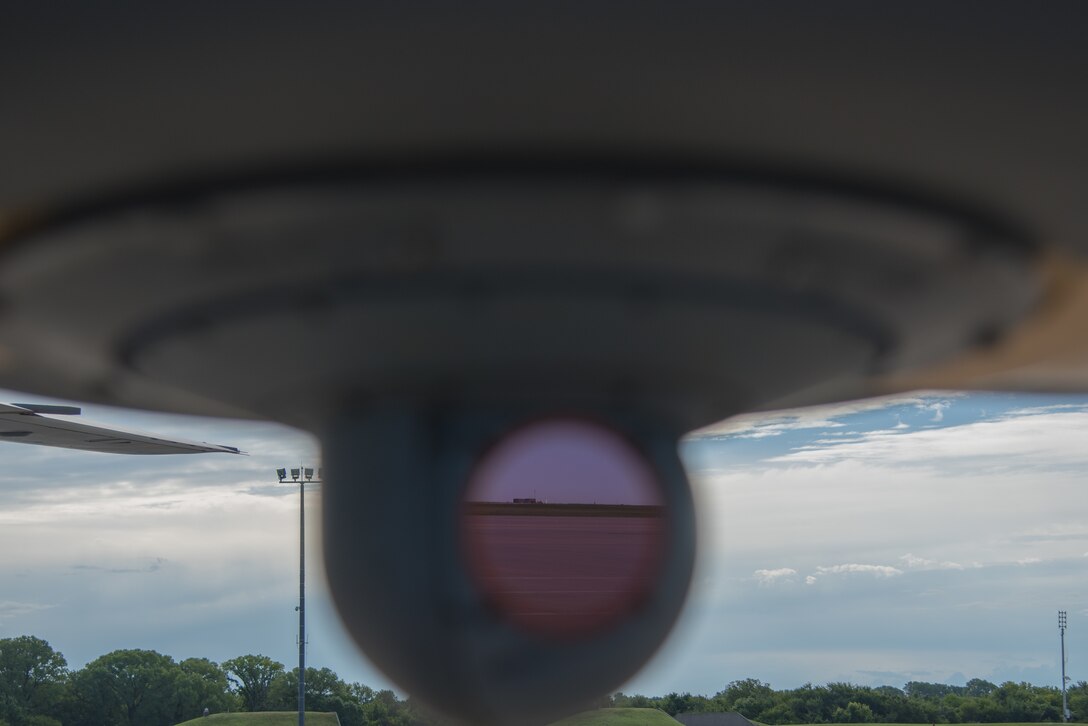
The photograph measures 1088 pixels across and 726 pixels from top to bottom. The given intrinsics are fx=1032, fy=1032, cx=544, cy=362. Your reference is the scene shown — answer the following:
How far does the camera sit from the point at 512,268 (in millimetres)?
3766

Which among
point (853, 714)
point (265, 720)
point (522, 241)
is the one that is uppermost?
point (522, 241)

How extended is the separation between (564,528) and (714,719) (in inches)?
2663

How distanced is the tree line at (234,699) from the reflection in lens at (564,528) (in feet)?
227

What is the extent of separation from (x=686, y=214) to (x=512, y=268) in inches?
27.5

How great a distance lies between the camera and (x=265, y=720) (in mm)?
62438

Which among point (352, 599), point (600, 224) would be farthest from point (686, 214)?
point (352, 599)

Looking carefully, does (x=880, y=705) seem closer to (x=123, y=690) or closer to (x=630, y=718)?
(x=630, y=718)

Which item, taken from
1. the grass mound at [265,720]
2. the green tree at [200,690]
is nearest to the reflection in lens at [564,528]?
the grass mound at [265,720]

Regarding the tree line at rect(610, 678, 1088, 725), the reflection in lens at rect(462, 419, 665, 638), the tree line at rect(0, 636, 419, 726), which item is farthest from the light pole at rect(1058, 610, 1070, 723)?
the reflection in lens at rect(462, 419, 665, 638)

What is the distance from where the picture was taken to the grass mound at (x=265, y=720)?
202 ft

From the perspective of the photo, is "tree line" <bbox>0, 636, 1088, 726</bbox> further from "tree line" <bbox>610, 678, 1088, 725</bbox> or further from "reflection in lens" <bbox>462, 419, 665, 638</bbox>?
"reflection in lens" <bbox>462, 419, 665, 638</bbox>

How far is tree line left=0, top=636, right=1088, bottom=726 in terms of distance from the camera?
71.9m

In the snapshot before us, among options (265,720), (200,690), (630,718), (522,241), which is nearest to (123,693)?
(200,690)

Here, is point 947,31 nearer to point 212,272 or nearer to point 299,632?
point 212,272
